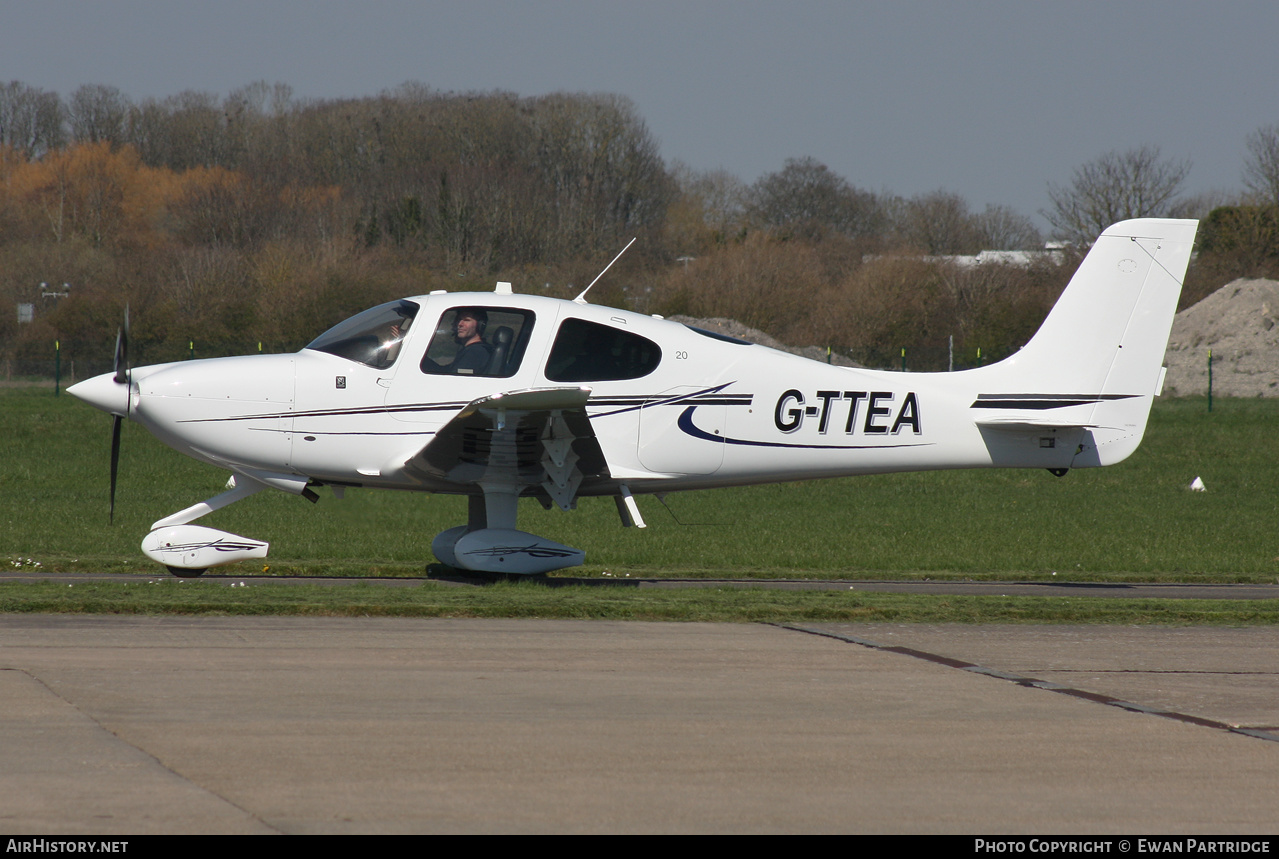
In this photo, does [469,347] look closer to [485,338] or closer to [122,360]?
[485,338]

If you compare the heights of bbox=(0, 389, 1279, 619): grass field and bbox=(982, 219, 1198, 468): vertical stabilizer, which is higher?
bbox=(982, 219, 1198, 468): vertical stabilizer

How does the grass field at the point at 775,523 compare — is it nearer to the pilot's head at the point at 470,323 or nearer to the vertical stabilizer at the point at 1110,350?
the vertical stabilizer at the point at 1110,350

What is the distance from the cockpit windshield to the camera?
1074cm

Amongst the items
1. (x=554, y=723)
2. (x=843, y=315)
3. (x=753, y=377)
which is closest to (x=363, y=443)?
(x=753, y=377)

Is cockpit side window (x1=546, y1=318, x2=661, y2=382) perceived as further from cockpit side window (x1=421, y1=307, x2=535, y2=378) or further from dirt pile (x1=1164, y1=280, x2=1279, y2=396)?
dirt pile (x1=1164, y1=280, x2=1279, y2=396)

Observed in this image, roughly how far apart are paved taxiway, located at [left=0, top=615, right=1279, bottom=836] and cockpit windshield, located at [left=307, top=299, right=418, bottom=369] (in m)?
2.76

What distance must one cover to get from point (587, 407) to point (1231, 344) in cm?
3685

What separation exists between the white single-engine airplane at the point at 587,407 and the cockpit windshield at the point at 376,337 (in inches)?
0.7

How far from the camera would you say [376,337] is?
10781 millimetres

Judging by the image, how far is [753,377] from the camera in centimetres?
1138

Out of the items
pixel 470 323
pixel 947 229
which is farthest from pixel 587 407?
pixel 947 229

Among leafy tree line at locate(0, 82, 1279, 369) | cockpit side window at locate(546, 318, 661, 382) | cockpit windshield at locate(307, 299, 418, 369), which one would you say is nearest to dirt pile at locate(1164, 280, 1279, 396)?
leafy tree line at locate(0, 82, 1279, 369)

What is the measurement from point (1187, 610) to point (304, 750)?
25.0ft
